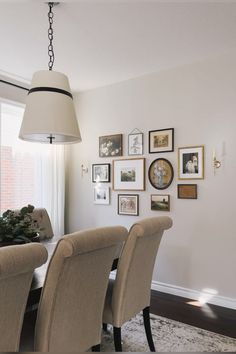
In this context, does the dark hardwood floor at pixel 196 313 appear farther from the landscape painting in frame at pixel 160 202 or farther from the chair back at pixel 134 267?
the landscape painting in frame at pixel 160 202

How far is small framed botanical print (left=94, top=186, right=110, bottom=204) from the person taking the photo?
3941mm

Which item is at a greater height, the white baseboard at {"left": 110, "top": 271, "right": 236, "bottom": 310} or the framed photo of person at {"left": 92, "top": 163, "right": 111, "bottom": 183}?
the framed photo of person at {"left": 92, "top": 163, "right": 111, "bottom": 183}

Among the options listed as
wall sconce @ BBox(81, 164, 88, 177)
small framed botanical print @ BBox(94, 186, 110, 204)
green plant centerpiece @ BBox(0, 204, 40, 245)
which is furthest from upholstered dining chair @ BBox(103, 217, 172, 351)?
wall sconce @ BBox(81, 164, 88, 177)

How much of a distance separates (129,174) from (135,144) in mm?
395

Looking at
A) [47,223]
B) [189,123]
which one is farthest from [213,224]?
[47,223]

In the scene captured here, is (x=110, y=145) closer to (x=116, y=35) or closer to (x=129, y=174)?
(x=129, y=174)

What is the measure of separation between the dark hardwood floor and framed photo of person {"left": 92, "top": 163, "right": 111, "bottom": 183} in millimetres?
1639

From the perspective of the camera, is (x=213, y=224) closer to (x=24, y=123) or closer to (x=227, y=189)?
(x=227, y=189)

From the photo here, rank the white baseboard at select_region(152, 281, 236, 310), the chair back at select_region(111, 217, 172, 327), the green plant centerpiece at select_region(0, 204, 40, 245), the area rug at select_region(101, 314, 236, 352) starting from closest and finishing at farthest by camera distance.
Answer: the chair back at select_region(111, 217, 172, 327) < the green plant centerpiece at select_region(0, 204, 40, 245) < the area rug at select_region(101, 314, 236, 352) < the white baseboard at select_region(152, 281, 236, 310)

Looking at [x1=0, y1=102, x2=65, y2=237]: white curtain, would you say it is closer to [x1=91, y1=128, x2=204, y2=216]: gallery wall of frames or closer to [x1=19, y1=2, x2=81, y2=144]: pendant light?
[x1=91, y1=128, x2=204, y2=216]: gallery wall of frames

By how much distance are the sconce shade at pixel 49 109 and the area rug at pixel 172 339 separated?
5.54ft

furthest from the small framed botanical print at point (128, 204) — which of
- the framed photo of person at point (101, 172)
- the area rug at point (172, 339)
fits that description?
the area rug at point (172, 339)

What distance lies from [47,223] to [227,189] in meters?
1.94

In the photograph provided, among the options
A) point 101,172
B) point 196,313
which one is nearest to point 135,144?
point 101,172
